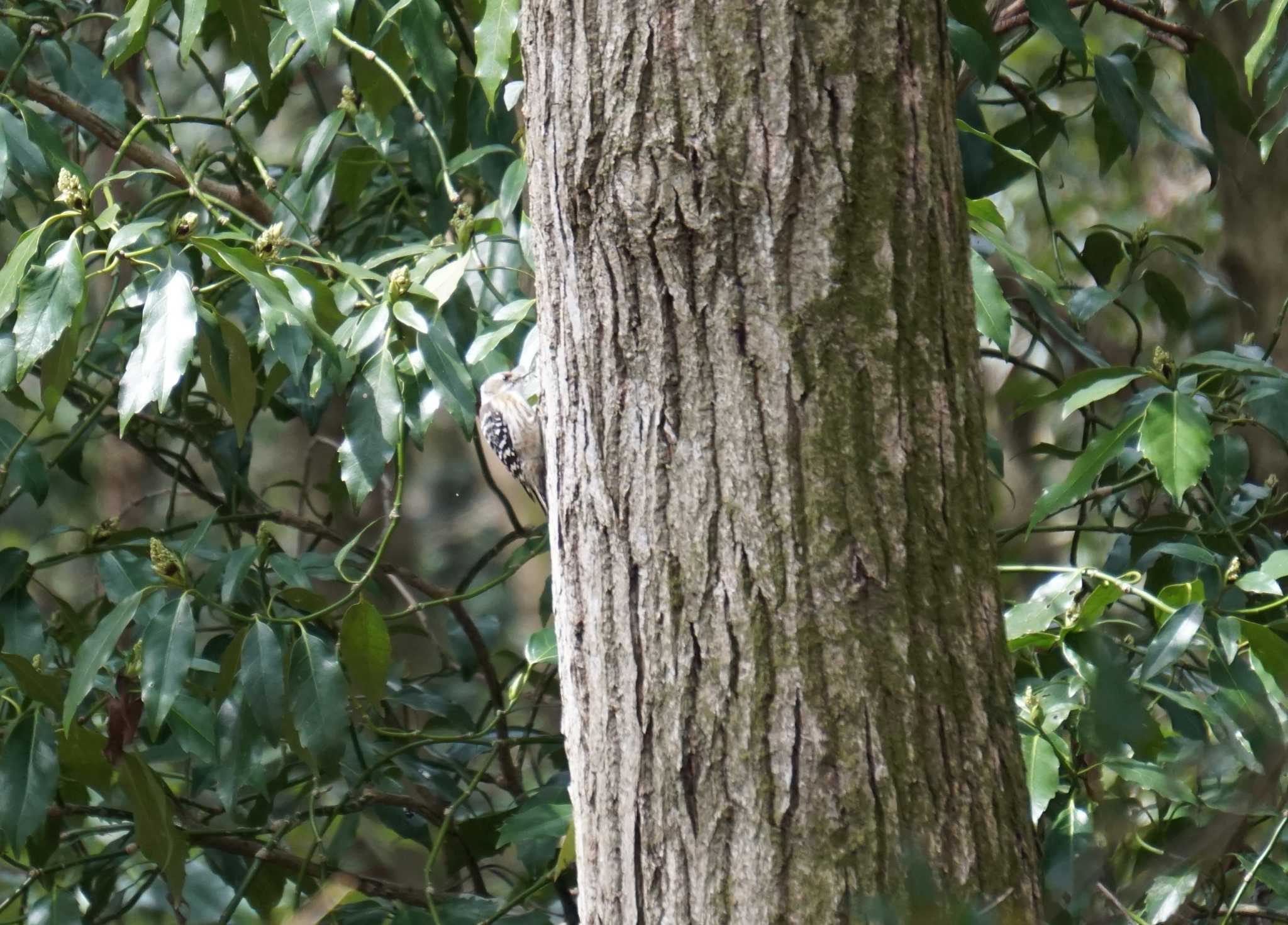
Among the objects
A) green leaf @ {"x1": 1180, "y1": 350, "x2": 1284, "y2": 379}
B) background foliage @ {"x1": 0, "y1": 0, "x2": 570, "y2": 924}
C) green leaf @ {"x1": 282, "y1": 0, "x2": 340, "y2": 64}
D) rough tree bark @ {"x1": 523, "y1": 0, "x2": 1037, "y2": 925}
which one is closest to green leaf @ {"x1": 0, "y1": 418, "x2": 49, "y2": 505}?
background foliage @ {"x1": 0, "y1": 0, "x2": 570, "y2": 924}

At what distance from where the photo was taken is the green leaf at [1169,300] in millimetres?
2357

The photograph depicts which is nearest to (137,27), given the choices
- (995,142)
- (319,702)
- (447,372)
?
(447,372)

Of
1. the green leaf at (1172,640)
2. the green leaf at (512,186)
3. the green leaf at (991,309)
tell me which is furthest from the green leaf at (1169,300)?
the green leaf at (512,186)

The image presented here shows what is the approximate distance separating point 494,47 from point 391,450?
0.61m

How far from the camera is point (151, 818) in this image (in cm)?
187

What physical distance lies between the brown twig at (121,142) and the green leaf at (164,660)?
81cm

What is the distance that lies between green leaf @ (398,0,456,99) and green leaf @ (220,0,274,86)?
22 cm

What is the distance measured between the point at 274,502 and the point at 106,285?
220 centimetres

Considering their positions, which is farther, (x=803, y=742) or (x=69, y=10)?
(x=69, y=10)

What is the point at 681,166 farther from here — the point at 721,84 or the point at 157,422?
the point at 157,422

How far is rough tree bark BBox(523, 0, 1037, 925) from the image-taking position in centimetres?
101

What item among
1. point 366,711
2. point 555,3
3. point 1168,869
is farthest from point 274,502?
point 1168,869

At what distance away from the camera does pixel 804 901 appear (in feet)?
3.29

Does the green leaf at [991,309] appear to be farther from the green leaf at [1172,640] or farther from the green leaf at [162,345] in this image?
the green leaf at [162,345]
